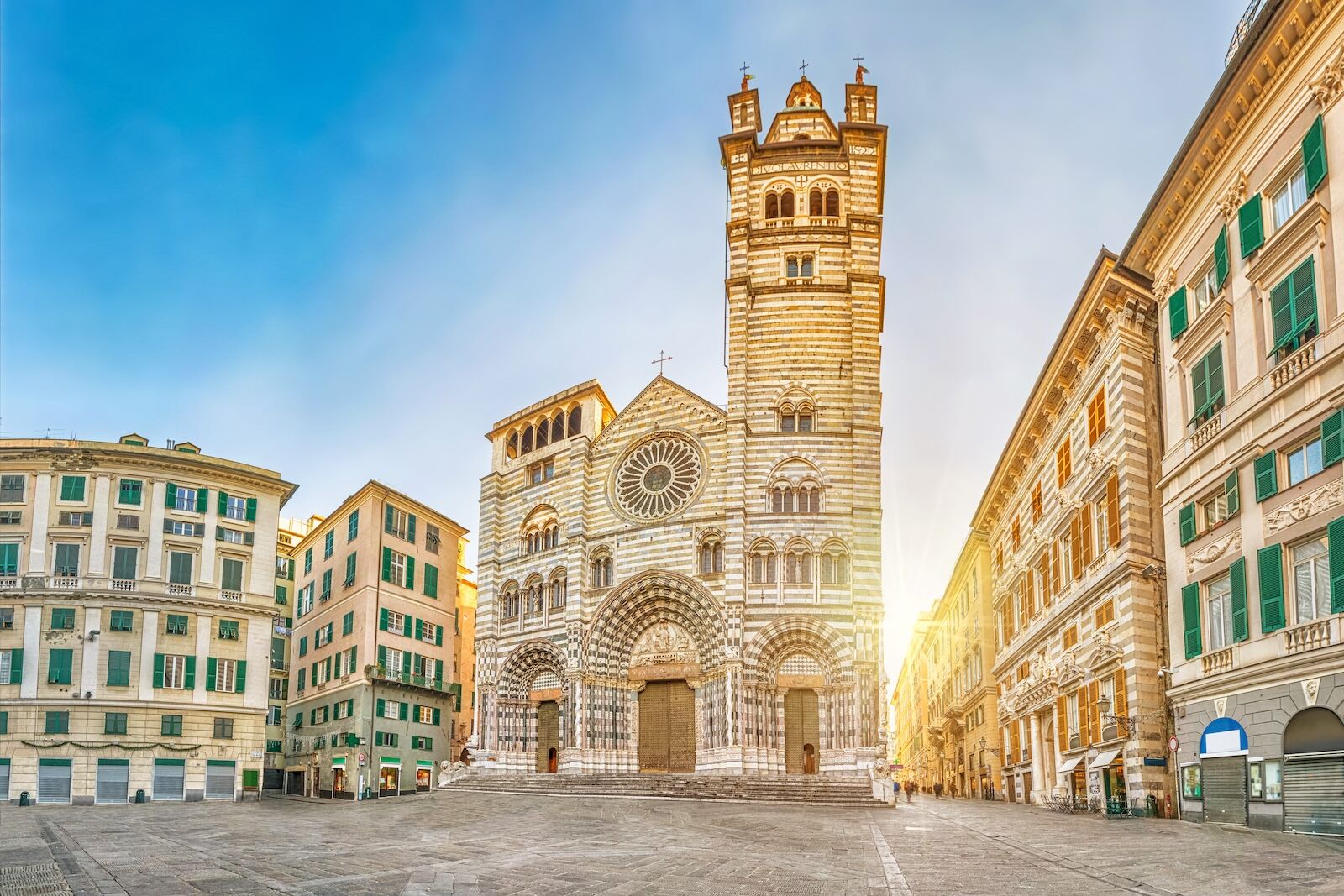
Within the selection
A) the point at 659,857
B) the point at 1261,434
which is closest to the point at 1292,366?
the point at 1261,434

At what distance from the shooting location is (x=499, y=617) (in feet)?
176

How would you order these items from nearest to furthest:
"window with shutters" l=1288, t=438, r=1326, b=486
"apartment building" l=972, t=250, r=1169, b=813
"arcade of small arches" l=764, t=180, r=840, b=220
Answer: "window with shutters" l=1288, t=438, r=1326, b=486 → "apartment building" l=972, t=250, r=1169, b=813 → "arcade of small arches" l=764, t=180, r=840, b=220

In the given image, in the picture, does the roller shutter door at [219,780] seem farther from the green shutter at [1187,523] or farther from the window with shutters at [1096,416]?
the green shutter at [1187,523]

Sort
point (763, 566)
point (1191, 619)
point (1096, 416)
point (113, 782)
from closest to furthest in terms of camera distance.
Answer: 1. point (1191, 619)
2. point (1096, 416)
3. point (113, 782)
4. point (763, 566)

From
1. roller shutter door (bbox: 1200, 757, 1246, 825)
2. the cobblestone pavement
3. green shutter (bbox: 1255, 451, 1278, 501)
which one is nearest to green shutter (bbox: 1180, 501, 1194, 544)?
green shutter (bbox: 1255, 451, 1278, 501)

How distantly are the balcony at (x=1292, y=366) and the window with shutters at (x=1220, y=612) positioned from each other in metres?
4.01

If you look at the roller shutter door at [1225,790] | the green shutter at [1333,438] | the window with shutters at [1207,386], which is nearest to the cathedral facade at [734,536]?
the roller shutter door at [1225,790]

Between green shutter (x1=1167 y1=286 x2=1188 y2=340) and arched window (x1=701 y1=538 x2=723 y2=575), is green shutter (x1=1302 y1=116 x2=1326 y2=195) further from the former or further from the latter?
arched window (x1=701 y1=538 x2=723 y2=575)

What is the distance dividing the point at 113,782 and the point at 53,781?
197 cm

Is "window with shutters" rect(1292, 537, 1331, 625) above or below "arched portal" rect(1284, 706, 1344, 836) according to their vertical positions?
Answer: above

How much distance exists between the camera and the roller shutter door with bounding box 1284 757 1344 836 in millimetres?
18594

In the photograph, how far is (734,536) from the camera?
155 ft

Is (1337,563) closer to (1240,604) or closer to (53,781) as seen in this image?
(1240,604)

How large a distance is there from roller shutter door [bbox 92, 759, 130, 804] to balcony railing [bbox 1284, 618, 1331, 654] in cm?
3935
